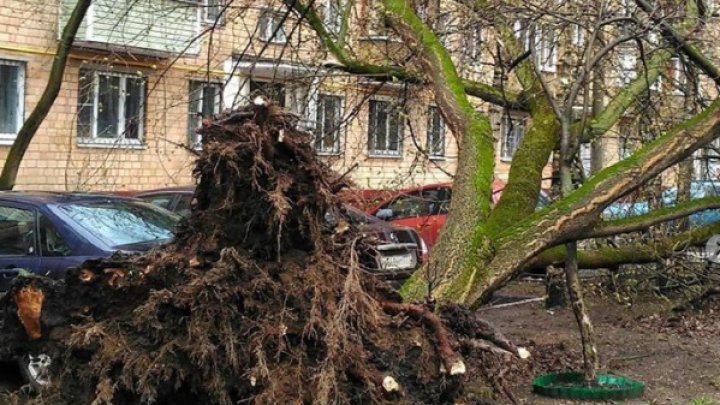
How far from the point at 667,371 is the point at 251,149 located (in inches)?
188

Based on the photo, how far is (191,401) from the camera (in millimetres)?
4742

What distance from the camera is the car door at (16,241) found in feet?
24.6

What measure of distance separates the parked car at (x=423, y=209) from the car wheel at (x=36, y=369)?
245 inches

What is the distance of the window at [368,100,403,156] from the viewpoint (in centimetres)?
1161

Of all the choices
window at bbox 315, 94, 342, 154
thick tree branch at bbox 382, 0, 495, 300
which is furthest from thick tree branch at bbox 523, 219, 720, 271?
window at bbox 315, 94, 342, 154

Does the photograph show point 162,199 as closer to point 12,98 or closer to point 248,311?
point 248,311

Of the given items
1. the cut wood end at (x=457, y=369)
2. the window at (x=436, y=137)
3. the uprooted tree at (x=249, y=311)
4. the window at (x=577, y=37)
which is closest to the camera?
the uprooted tree at (x=249, y=311)

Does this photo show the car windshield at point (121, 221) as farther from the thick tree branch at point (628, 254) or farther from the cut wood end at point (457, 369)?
the thick tree branch at point (628, 254)

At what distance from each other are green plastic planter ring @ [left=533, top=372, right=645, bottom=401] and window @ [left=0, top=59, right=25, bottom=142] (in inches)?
586

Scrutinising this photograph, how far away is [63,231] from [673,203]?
702 cm

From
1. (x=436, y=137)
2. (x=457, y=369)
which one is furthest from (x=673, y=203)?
(x=457, y=369)

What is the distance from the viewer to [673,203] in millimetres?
11141

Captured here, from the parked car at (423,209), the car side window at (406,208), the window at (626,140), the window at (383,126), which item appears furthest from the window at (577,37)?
the car side window at (406,208)

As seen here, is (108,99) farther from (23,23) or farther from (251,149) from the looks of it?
(251,149)
